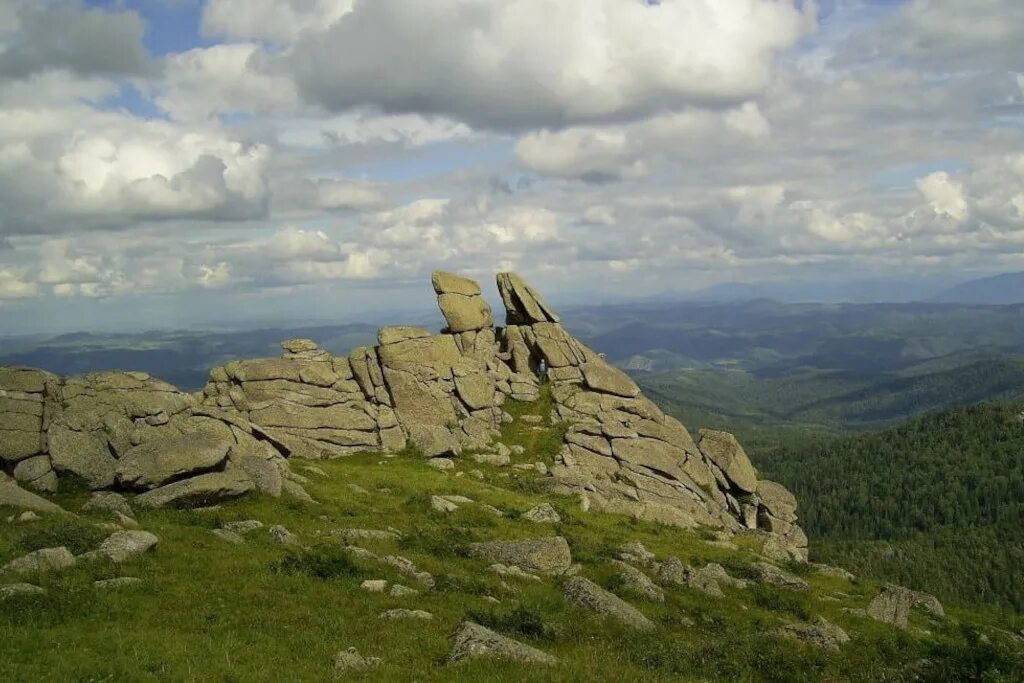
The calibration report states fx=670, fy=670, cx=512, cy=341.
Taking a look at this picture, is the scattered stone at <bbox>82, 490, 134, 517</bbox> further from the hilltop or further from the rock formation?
the rock formation

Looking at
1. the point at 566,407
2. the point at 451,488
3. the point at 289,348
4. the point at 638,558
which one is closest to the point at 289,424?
the point at 289,348

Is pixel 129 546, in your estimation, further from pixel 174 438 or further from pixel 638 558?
pixel 638 558

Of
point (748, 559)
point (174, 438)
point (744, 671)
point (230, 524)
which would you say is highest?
point (174, 438)

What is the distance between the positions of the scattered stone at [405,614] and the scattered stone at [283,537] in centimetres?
1019

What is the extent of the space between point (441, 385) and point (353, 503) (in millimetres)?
31696

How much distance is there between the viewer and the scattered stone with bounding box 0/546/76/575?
22.7 meters

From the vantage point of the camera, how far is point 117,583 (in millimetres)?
22562

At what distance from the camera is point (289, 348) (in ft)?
252

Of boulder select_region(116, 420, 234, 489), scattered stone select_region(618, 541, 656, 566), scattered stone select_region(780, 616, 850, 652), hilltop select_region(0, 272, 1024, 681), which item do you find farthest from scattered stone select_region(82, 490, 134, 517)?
scattered stone select_region(780, 616, 850, 652)

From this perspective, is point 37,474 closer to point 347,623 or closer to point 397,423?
point 347,623

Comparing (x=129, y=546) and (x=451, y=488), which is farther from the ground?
(x=129, y=546)

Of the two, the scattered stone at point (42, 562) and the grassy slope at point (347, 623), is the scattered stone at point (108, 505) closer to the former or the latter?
the grassy slope at point (347, 623)

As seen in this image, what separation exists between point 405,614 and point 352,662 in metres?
4.67

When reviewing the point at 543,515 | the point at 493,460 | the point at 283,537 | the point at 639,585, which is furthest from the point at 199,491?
the point at 493,460
